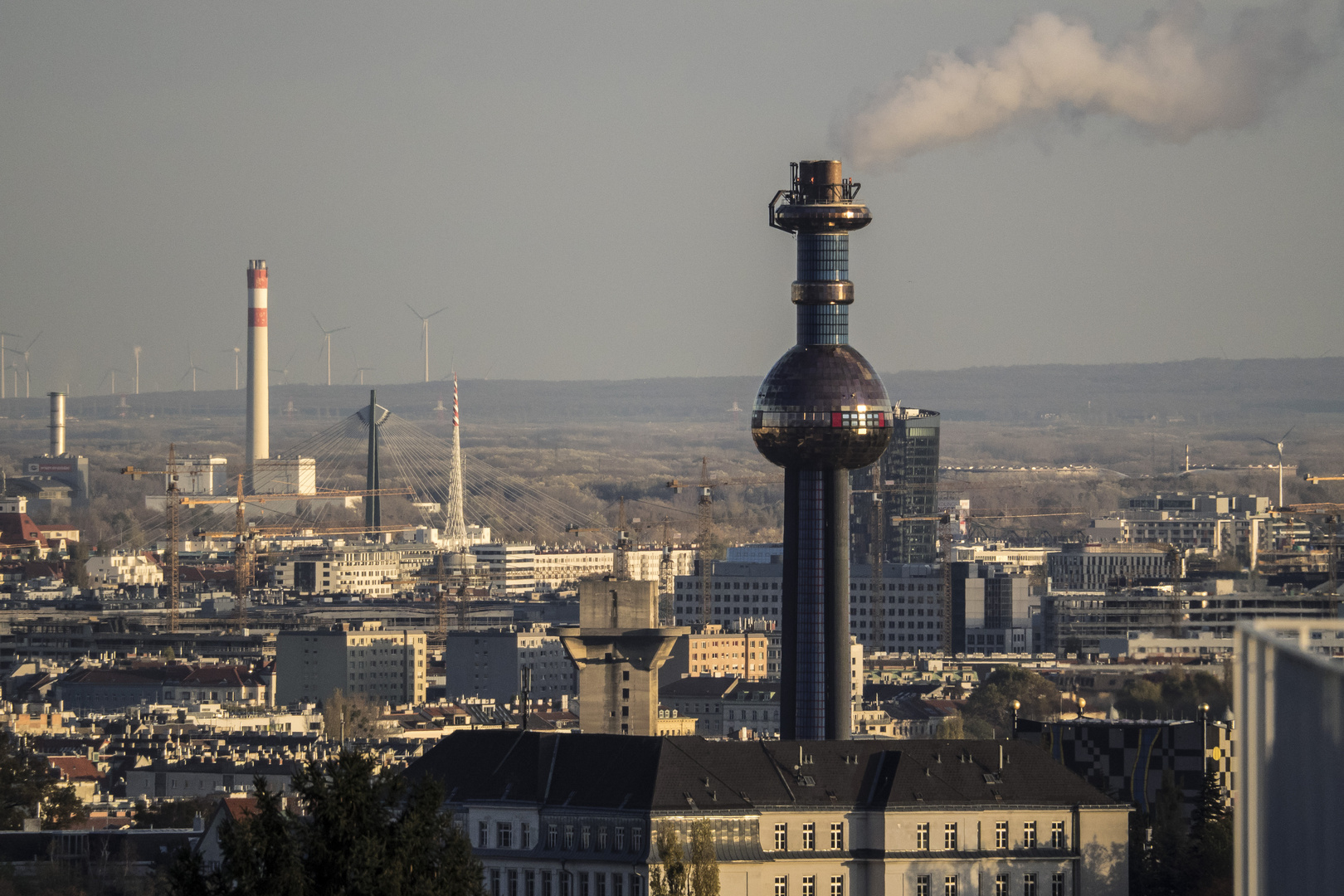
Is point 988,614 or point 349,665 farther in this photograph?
point 988,614

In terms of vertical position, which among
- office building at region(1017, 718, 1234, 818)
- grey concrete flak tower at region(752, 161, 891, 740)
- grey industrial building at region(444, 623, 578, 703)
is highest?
grey concrete flak tower at region(752, 161, 891, 740)

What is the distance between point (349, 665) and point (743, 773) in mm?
96447

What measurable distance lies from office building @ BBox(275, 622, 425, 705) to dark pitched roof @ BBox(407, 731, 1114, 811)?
87098 millimetres

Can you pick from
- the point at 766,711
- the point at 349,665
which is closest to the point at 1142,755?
the point at 766,711

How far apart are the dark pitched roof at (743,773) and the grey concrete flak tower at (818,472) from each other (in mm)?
44447

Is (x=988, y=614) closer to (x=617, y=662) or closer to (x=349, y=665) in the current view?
(x=349, y=665)

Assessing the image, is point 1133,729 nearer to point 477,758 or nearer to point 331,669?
point 477,758

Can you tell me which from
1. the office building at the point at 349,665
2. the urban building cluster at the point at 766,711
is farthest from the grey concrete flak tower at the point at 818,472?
the office building at the point at 349,665

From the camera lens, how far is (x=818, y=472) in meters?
117

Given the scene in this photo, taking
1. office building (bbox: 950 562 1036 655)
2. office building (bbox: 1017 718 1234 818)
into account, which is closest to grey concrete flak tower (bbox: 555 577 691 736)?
office building (bbox: 1017 718 1234 818)

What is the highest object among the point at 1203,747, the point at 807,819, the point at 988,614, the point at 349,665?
the point at 1203,747

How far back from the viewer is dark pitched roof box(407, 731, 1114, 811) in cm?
6638

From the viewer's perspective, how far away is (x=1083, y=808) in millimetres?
65375

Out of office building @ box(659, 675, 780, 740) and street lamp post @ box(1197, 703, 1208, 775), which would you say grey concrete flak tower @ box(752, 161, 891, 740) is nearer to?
office building @ box(659, 675, 780, 740)
